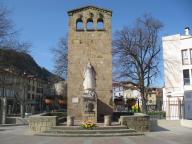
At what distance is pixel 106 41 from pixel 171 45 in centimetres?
1683

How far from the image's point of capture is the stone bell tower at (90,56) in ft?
80.5

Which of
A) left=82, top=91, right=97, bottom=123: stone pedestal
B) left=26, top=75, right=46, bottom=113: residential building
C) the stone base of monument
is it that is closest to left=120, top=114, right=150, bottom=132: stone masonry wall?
the stone base of monument

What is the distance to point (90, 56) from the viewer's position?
2503 cm

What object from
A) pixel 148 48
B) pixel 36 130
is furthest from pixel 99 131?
pixel 148 48

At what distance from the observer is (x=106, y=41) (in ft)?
83.1

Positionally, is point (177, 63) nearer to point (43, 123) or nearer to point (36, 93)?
point (43, 123)

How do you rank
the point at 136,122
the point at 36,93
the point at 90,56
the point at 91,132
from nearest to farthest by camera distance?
the point at 91,132 < the point at 136,122 < the point at 90,56 < the point at 36,93

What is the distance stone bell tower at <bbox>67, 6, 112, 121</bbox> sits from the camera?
24.5 metres

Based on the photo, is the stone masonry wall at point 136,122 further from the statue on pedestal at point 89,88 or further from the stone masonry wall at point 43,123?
the stone masonry wall at point 43,123

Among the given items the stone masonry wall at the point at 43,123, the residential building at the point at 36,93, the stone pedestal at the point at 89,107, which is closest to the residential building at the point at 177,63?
the stone pedestal at the point at 89,107

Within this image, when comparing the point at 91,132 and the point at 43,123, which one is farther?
the point at 43,123

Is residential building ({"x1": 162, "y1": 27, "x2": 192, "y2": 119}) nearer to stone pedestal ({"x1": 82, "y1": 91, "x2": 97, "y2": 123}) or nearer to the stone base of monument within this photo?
stone pedestal ({"x1": 82, "y1": 91, "x2": 97, "y2": 123})

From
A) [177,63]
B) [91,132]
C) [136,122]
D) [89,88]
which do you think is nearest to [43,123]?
[91,132]

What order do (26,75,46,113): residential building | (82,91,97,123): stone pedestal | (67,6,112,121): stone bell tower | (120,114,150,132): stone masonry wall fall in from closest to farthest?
(120,114,150,132): stone masonry wall < (82,91,97,123): stone pedestal < (67,6,112,121): stone bell tower < (26,75,46,113): residential building
